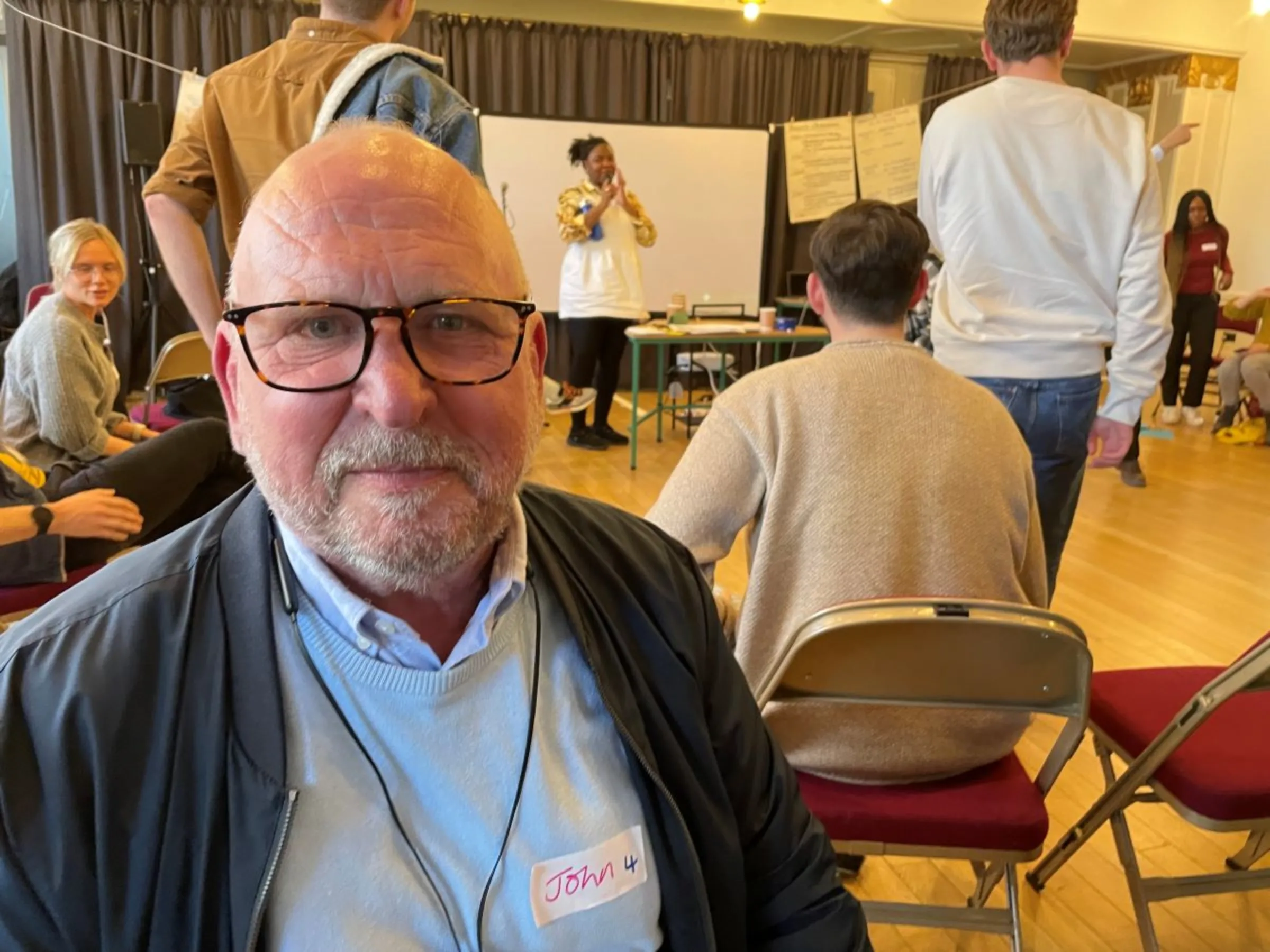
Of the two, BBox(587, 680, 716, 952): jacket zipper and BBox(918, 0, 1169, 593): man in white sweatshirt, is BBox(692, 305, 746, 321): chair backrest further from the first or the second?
BBox(587, 680, 716, 952): jacket zipper

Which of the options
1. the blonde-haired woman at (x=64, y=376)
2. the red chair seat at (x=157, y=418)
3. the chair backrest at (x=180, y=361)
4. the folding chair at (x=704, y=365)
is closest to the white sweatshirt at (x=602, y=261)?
the folding chair at (x=704, y=365)

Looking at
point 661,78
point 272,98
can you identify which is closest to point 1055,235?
point 272,98

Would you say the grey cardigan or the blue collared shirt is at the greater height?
the blue collared shirt

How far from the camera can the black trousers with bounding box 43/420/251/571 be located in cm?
222

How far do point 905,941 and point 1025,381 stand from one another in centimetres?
118

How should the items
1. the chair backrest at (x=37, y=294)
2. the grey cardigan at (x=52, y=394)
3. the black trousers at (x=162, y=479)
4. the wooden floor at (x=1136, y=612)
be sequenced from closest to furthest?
the wooden floor at (x=1136, y=612)
the black trousers at (x=162, y=479)
the grey cardigan at (x=52, y=394)
the chair backrest at (x=37, y=294)

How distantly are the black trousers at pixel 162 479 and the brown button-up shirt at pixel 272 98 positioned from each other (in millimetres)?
850

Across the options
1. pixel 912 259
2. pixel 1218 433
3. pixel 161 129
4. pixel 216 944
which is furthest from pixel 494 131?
pixel 216 944

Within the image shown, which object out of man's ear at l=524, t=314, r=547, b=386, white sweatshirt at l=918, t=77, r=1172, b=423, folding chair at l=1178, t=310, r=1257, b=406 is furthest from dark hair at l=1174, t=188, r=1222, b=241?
man's ear at l=524, t=314, r=547, b=386

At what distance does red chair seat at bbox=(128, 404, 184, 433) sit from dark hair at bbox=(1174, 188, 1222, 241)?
640 centimetres

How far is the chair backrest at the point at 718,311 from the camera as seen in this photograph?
7312 millimetres

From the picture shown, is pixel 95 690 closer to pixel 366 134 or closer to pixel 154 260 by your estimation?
pixel 366 134

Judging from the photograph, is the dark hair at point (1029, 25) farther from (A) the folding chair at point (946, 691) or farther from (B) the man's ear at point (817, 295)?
(A) the folding chair at point (946, 691)

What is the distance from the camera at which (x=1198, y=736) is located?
5.07 ft
